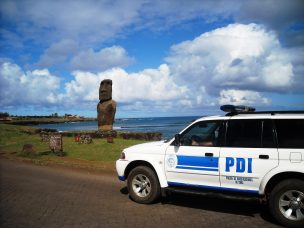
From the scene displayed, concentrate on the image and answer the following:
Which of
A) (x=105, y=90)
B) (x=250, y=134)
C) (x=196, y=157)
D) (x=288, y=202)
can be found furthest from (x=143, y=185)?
(x=105, y=90)

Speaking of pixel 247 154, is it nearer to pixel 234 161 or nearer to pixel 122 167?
pixel 234 161

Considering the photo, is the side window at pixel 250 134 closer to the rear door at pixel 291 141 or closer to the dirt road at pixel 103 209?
the rear door at pixel 291 141

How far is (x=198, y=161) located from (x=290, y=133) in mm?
1825

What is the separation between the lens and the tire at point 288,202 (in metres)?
6.27

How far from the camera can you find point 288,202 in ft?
21.0

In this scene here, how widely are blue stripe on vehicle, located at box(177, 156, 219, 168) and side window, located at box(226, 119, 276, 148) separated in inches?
16.9

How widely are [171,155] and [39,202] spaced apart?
3.16 meters

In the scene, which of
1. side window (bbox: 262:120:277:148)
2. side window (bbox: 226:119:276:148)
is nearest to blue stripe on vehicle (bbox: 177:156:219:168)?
side window (bbox: 226:119:276:148)

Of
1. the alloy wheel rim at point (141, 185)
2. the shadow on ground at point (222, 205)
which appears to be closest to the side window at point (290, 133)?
the shadow on ground at point (222, 205)

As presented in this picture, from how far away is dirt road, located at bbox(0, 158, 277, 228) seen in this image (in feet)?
21.7

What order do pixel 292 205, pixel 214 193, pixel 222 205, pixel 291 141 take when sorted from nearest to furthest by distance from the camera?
pixel 292 205
pixel 291 141
pixel 214 193
pixel 222 205

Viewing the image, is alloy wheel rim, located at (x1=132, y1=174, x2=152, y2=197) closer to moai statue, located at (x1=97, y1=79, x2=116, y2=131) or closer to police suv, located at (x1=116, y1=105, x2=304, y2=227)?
police suv, located at (x1=116, y1=105, x2=304, y2=227)

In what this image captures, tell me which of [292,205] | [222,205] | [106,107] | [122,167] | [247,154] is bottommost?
[222,205]

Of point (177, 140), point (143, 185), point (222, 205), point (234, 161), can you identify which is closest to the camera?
point (234, 161)
